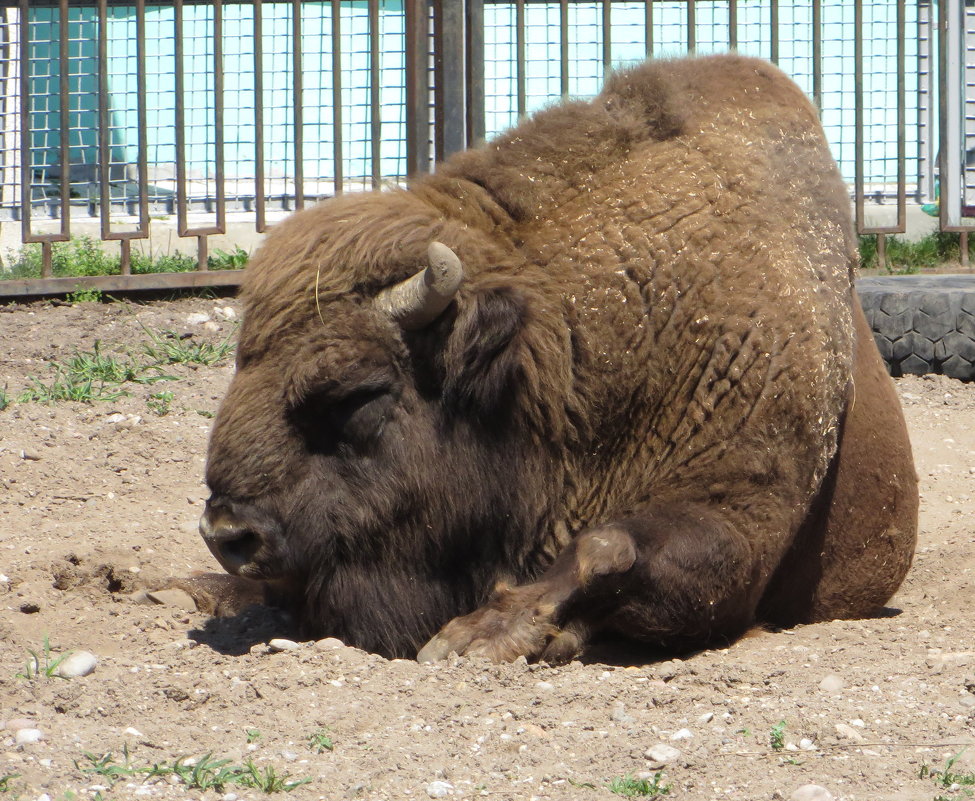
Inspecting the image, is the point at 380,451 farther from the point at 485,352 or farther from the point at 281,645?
the point at 281,645

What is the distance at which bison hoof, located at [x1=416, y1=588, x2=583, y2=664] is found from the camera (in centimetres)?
357

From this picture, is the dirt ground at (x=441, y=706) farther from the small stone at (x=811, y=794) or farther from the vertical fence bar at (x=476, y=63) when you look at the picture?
the vertical fence bar at (x=476, y=63)

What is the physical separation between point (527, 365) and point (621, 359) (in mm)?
301

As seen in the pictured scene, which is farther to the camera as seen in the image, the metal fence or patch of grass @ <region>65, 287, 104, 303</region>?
the metal fence

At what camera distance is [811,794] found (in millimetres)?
2467

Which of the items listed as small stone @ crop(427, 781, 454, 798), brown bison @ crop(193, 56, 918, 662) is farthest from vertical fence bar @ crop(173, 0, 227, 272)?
small stone @ crop(427, 781, 454, 798)

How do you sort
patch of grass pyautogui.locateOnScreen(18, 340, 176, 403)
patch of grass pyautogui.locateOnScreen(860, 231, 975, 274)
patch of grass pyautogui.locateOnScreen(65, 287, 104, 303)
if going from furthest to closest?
patch of grass pyautogui.locateOnScreen(860, 231, 975, 274)
patch of grass pyautogui.locateOnScreen(65, 287, 104, 303)
patch of grass pyautogui.locateOnScreen(18, 340, 176, 403)

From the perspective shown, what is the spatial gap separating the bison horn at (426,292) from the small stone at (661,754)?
55.9 inches

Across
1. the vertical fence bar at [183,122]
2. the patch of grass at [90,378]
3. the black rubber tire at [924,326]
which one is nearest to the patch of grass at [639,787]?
the patch of grass at [90,378]

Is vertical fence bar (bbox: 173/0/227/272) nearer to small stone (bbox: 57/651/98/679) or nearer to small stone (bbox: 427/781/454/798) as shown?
small stone (bbox: 57/651/98/679)

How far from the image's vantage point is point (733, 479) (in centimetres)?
380

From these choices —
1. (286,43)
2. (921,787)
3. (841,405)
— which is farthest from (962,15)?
(921,787)

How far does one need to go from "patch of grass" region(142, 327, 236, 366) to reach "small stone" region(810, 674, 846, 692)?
505 cm

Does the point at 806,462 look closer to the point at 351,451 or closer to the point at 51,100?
the point at 351,451
